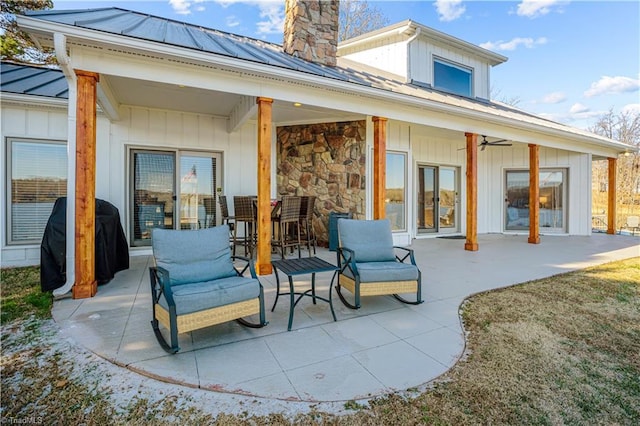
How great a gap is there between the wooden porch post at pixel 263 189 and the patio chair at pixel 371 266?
1.25 metres

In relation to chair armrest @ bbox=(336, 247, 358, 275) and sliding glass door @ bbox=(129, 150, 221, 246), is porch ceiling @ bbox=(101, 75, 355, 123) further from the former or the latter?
chair armrest @ bbox=(336, 247, 358, 275)

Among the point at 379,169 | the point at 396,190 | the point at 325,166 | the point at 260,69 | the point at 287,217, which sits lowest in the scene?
the point at 287,217

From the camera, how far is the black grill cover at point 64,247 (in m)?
3.86

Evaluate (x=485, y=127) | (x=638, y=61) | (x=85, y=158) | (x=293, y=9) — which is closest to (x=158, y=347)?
(x=85, y=158)

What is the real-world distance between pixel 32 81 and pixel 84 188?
405 centimetres

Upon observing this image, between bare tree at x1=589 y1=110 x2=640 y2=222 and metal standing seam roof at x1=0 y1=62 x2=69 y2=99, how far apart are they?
19942mm

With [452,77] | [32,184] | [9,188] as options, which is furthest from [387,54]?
[9,188]

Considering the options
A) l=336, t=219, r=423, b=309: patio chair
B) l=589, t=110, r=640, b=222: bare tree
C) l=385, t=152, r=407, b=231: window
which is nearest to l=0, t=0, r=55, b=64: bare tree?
l=385, t=152, r=407, b=231: window

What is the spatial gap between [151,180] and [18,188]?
2.04 metres

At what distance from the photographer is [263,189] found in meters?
4.66

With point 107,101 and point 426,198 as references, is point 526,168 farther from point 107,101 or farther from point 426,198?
point 107,101

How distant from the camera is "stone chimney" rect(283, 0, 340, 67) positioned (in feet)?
22.3

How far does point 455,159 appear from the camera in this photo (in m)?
9.62

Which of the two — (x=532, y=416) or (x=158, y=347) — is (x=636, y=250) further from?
(x=158, y=347)
